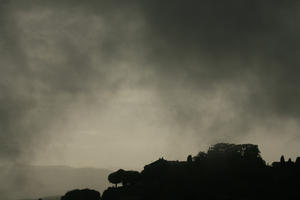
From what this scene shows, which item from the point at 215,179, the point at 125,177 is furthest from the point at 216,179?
the point at 125,177

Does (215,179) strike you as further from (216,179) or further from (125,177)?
(125,177)

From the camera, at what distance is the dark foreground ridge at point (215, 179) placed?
110562 mm

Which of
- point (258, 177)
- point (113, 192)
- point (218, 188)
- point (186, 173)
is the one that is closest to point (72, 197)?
point (113, 192)

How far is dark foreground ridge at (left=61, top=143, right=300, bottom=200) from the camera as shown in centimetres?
11056

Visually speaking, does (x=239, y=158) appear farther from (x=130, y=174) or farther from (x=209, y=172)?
(x=130, y=174)

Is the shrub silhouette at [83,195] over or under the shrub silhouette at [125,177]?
under

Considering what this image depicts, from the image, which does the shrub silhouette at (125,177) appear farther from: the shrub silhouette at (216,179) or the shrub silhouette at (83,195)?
the shrub silhouette at (83,195)

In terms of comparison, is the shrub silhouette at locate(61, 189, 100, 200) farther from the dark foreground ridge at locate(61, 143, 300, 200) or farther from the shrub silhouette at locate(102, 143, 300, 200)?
the shrub silhouette at locate(102, 143, 300, 200)

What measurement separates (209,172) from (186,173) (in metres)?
7.30

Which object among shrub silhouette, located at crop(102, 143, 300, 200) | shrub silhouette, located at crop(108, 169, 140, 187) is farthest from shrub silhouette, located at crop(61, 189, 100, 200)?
shrub silhouette, located at crop(108, 169, 140, 187)

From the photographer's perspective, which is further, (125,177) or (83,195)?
(125,177)

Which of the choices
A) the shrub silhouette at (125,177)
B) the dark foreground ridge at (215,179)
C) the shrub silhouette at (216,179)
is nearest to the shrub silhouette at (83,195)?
the dark foreground ridge at (215,179)

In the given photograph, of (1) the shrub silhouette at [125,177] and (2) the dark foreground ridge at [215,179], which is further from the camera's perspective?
(1) the shrub silhouette at [125,177]

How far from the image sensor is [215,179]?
120 metres
